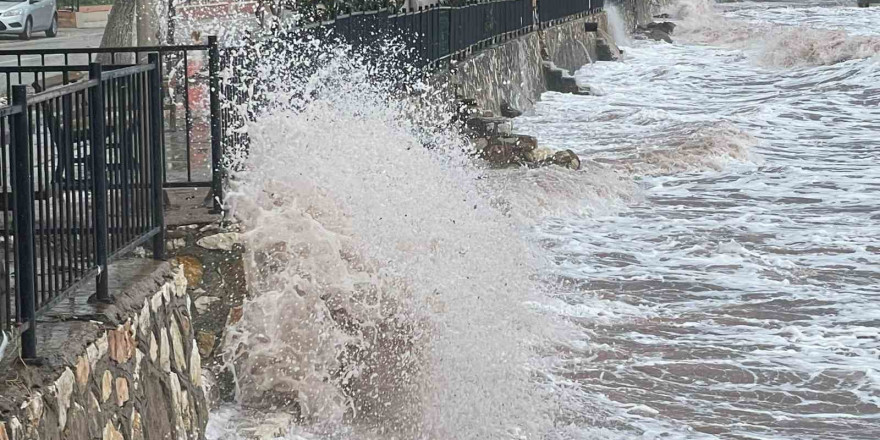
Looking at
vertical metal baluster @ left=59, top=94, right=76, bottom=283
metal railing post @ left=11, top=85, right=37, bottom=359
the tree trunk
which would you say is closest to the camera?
metal railing post @ left=11, top=85, right=37, bottom=359

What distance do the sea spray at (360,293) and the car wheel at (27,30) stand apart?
22334 mm

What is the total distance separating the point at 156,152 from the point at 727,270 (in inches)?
277

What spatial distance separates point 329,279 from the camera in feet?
25.8

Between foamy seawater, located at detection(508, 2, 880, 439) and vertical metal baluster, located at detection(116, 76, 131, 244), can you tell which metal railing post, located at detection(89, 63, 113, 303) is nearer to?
vertical metal baluster, located at detection(116, 76, 131, 244)

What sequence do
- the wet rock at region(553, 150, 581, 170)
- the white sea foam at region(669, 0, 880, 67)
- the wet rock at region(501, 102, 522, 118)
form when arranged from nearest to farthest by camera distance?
1. the wet rock at region(553, 150, 581, 170)
2. the wet rock at region(501, 102, 522, 118)
3. the white sea foam at region(669, 0, 880, 67)

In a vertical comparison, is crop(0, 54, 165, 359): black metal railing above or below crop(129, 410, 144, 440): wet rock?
above

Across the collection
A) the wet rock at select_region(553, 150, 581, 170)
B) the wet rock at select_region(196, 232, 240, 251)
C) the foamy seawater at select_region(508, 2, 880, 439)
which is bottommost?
the foamy seawater at select_region(508, 2, 880, 439)

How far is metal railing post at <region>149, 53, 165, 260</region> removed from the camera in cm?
591

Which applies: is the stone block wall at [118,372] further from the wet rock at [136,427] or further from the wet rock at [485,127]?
the wet rock at [485,127]

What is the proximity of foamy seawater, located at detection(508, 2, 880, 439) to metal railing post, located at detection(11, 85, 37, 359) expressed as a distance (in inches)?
162

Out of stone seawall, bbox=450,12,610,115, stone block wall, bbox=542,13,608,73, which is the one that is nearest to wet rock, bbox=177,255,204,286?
stone seawall, bbox=450,12,610,115

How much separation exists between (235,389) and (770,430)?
2819 millimetres

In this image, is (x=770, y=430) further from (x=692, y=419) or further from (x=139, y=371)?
(x=139, y=371)

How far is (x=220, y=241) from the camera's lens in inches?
285
